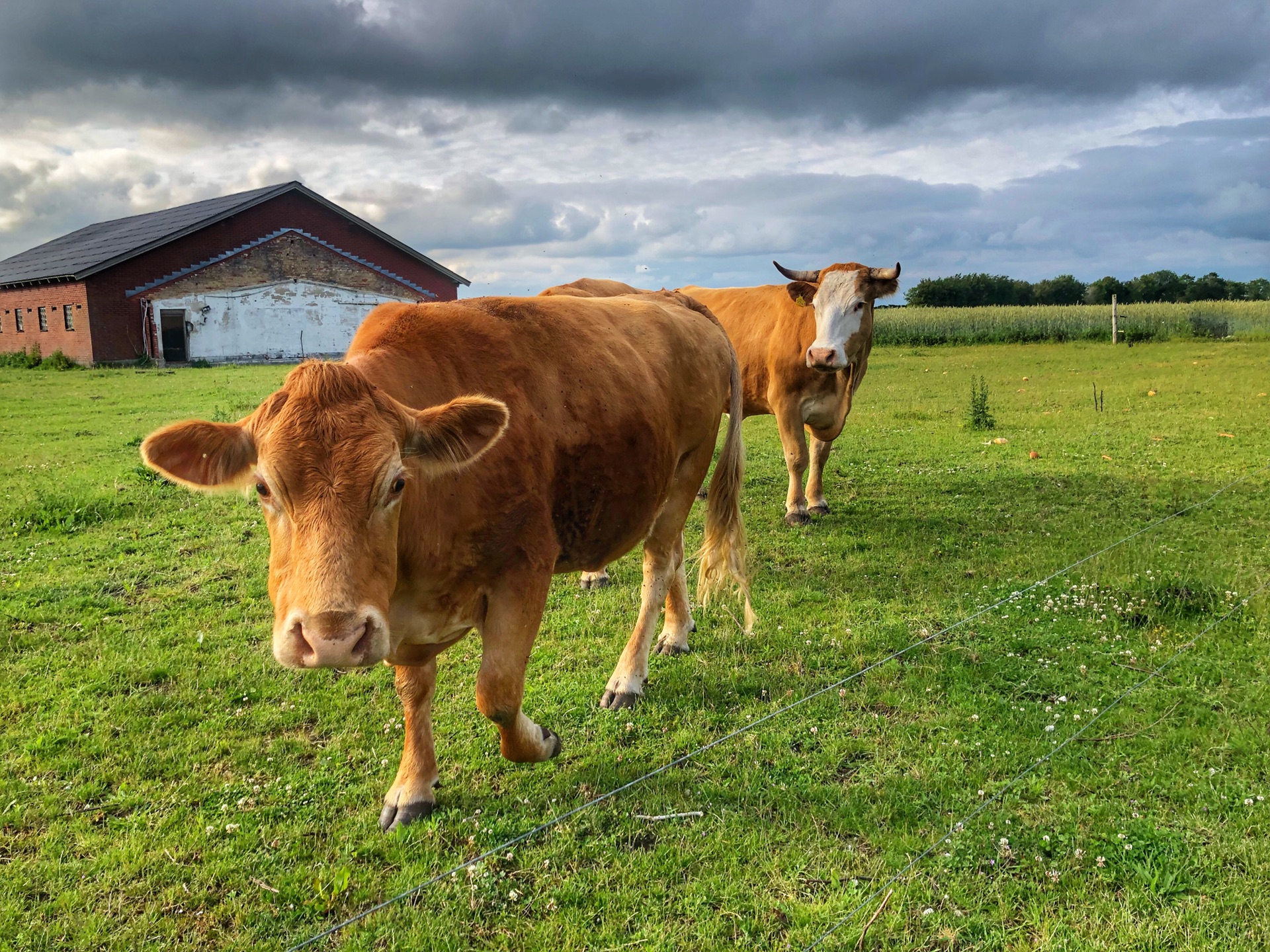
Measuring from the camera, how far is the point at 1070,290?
75.9 meters

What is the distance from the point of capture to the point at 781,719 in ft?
16.6

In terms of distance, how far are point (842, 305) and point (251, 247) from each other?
34463mm

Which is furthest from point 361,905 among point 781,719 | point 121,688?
point 121,688

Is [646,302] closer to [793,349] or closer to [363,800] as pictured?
[363,800]

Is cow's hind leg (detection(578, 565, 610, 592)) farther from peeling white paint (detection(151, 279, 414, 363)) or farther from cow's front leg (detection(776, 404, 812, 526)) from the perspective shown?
peeling white paint (detection(151, 279, 414, 363))

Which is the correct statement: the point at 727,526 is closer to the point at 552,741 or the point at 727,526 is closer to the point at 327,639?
the point at 552,741

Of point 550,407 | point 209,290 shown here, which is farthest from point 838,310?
point 209,290

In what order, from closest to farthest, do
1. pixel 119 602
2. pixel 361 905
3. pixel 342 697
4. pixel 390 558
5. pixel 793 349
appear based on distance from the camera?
1. pixel 390 558
2. pixel 361 905
3. pixel 342 697
4. pixel 119 602
5. pixel 793 349

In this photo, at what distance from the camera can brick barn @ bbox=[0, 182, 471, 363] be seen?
34906 millimetres

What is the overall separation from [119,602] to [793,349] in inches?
293

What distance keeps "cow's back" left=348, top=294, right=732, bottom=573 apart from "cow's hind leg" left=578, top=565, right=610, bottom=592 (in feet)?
7.82

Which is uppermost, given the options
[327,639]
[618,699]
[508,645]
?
[327,639]

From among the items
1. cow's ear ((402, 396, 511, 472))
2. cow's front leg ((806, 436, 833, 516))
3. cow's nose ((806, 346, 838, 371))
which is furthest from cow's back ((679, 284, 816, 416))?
cow's ear ((402, 396, 511, 472))

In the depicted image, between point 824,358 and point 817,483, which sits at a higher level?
point 824,358
